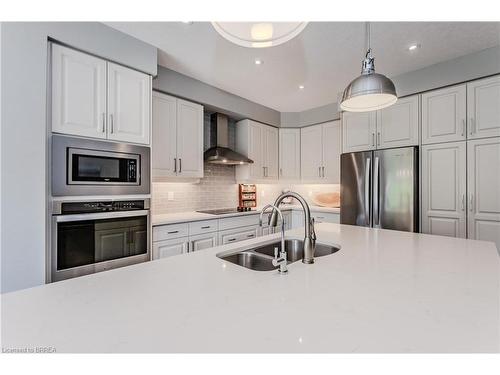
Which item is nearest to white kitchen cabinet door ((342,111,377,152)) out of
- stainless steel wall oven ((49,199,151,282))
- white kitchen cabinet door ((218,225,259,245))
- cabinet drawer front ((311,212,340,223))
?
cabinet drawer front ((311,212,340,223))

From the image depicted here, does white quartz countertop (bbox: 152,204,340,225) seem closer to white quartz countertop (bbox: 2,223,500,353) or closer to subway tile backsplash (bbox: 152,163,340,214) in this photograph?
subway tile backsplash (bbox: 152,163,340,214)

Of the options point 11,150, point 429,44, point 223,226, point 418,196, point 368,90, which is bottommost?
point 223,226

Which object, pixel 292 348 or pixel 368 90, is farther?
pixel 368 90

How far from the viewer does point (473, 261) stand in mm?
1209

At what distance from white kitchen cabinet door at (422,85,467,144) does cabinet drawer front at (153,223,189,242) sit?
280 centimetres

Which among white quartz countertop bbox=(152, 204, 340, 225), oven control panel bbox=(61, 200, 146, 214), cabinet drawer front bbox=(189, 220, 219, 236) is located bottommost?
cabinet drawer front bbox=(189, 220, 219, 236)

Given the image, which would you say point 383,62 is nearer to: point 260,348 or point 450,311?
point 450,311

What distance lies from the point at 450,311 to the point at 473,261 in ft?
2.26

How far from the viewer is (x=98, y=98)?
1.94 m

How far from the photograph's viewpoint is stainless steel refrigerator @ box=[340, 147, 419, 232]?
2.71 metres

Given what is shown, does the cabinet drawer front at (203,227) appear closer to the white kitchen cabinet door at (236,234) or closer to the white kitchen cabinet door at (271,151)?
the white kitchen cabinet door at (236,234)

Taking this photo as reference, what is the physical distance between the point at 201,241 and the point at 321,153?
2.42 m
